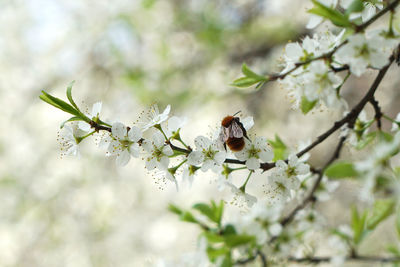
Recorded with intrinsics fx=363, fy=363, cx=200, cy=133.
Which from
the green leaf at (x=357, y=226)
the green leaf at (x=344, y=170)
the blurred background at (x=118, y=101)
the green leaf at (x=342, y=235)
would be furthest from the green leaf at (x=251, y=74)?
the blurred background at (x=118, y=101)

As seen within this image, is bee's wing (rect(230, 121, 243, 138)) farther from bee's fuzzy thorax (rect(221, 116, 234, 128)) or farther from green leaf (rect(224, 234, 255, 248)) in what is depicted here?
green leaf (rect(224, 234, 255, 248))

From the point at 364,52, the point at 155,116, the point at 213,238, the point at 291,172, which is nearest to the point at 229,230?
the point at 213,238

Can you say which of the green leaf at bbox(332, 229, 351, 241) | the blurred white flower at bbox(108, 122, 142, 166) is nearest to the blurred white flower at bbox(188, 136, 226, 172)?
the blurred white flower at bbox(108, 122, 142, 166)

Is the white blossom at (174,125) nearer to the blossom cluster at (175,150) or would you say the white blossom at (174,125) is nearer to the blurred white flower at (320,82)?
the blossom cluster at (175,150)

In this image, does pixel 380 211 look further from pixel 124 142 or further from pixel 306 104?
pixel 124 142

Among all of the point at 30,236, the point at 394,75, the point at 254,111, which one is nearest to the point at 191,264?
the point at 394,75

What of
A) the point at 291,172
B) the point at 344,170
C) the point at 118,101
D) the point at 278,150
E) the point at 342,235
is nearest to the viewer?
the point at 344,170

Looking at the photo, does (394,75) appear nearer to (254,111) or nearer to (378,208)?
(254,111)
